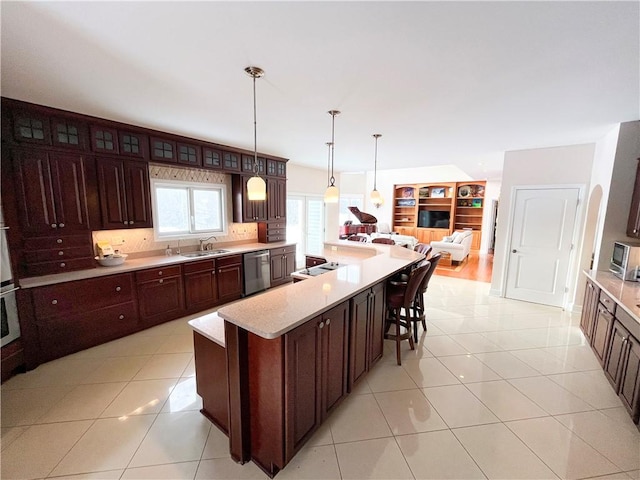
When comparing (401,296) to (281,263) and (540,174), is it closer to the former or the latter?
(281,263)

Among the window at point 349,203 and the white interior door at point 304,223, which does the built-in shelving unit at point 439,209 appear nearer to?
the window at point 349,203

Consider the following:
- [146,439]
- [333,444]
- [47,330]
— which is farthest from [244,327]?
[47,330]

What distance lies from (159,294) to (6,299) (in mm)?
1299

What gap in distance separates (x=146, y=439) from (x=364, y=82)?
303cm

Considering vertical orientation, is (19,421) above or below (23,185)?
below

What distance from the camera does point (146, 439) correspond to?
5.80ft

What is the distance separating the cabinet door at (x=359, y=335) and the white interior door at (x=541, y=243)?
12.2ft

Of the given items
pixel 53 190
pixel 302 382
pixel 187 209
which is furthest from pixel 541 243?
pixel 53 190

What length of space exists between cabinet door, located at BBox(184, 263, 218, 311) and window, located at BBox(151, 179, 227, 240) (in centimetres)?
77

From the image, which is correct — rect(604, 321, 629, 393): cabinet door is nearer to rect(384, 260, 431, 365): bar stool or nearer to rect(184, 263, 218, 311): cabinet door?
rect(384, 260, 431, 365): bar stool

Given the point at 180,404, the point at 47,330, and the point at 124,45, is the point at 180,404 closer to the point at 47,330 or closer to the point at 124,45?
the point at 47,330

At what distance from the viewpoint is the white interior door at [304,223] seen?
20.1ft

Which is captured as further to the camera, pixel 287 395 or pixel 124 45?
pixel 124 45

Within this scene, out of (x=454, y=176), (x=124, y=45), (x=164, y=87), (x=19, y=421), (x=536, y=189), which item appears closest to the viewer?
(x=124, y=45)
